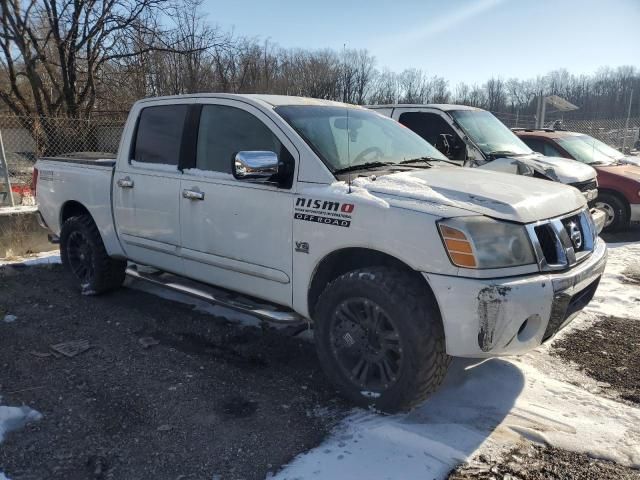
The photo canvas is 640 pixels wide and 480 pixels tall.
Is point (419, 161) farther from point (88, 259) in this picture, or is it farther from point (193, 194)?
point (88, 259)

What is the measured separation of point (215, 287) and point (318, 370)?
3.57ft

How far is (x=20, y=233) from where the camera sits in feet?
24.7

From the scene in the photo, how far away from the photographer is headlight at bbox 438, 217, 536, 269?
8.64ft

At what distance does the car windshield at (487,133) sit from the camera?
23.7 ft

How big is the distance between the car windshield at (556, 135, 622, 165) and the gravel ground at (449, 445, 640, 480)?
24.9ft

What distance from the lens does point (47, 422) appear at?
9.88 ft

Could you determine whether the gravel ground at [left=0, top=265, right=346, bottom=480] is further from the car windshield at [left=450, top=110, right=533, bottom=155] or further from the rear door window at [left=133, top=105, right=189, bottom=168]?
the car windshield at [left=450, top=110, right=533, bottom=155]

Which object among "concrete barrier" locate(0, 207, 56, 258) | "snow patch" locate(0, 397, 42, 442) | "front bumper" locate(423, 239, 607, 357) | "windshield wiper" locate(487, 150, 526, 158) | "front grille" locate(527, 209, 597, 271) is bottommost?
"snow patch" locate(0, 397, 42, 442)

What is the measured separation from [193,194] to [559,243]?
2.57 metres

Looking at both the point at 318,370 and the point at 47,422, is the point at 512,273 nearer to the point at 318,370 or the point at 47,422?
the point at 318,370

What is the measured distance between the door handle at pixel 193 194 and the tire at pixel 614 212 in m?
7.33

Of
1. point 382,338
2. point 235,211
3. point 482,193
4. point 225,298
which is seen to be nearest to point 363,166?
point 482,193

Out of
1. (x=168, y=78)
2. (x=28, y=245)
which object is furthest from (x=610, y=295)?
(x=168, y=78)

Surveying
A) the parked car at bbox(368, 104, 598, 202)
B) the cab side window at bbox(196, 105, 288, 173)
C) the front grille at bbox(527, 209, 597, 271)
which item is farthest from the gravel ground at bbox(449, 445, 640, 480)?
the parked car at bbox(368, 104, 598, 202)
